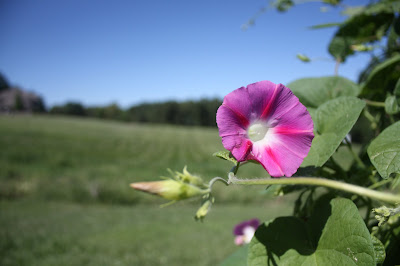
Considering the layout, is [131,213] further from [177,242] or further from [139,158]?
[139,158]

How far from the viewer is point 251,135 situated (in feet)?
1.28

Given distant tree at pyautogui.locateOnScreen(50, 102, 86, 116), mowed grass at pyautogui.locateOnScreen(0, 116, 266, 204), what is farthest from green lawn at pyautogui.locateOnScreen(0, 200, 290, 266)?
distant tree at pyautogui.locateOnScreen(50, 102, 86, 116)

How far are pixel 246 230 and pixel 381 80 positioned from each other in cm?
49

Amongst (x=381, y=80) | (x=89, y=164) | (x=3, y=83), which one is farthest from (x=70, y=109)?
(x=381, y=80)

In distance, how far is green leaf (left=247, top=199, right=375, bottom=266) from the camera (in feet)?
1.14

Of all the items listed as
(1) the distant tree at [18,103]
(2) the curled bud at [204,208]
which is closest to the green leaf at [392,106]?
(2) the curled bud at [204,208]

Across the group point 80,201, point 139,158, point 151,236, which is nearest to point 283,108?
point 151,236

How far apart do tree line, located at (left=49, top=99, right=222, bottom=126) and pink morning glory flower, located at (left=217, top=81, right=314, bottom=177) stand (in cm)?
4477

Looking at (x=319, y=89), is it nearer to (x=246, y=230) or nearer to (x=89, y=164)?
(x=246, y=230)

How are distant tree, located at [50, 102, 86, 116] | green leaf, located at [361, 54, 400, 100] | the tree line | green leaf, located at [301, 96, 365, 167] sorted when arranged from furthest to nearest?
distant tree, located at [50, 102, 86, 116]
the tree line
green leaf, located at [361, 54, 400, 100]
green leaf, located at [301, 96, 365, 167]

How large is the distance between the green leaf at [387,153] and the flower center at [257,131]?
0.13 metres

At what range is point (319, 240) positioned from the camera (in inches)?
16.2

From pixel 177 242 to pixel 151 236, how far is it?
1.76 ft

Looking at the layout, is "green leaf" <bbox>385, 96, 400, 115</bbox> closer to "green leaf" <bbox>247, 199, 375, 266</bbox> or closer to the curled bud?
"green leaf" <bbox>247, 199, 375, 266</bbox>
